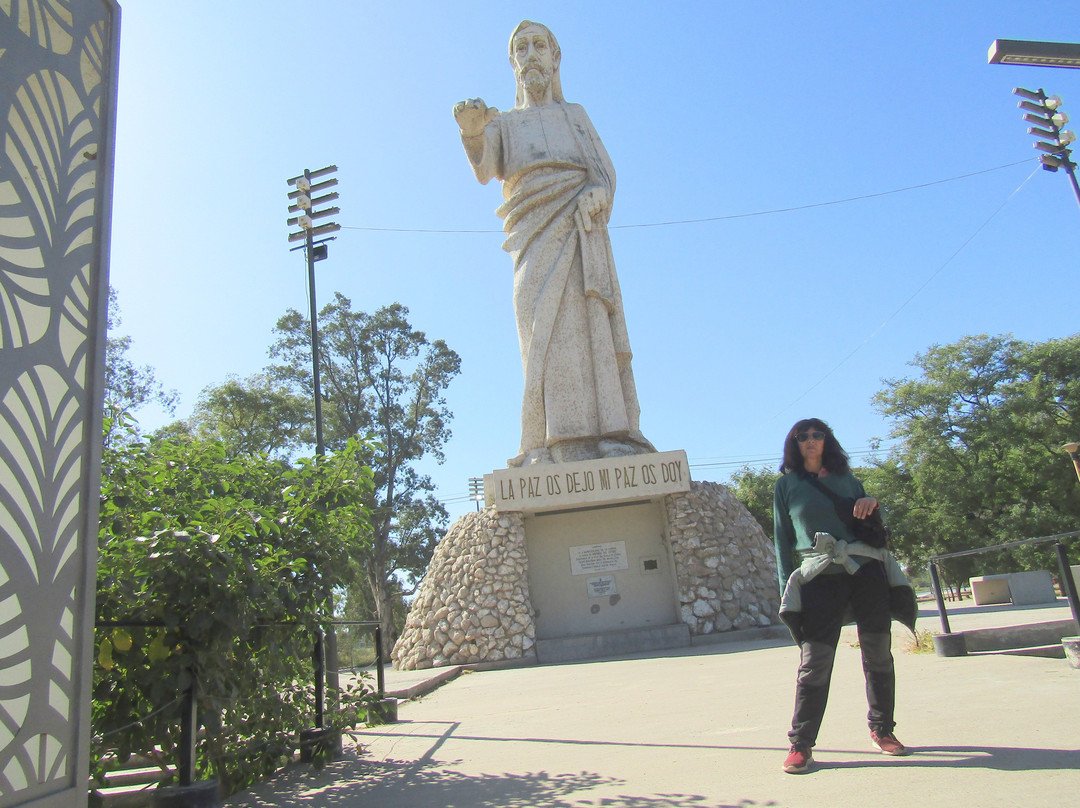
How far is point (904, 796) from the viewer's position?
2412mm

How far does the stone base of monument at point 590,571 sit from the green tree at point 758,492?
19.7m

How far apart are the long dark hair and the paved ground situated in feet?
3.78

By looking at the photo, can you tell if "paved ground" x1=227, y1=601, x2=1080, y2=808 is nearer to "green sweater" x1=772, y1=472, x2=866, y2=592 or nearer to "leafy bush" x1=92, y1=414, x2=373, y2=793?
"leafy bush" x1=92, y1=414, x2=373, y2=793

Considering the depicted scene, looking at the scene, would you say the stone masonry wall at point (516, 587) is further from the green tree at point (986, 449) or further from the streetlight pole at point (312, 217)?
Answer: the green tree at point (986, 449)

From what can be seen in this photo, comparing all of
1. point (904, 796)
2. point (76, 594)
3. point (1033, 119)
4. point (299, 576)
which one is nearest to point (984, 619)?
point (904, 796)

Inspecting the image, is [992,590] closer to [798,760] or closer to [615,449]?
[615,449]

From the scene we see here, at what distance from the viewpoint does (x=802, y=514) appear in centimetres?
319

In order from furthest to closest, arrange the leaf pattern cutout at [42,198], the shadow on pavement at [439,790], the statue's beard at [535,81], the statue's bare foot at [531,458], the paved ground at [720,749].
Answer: the statue's beard at [535,81] < the statue's bare foot at [531,458] < the shadow on pavement at [439,790] < the paved ground at [720,749] < the leaf pattern cutout at [42,198]

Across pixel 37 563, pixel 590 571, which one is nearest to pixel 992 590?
pixel 590 571

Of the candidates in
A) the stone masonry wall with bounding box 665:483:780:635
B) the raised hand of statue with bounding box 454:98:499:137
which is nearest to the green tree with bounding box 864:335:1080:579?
the stone masonry wall with bounding box 665:483:780:635

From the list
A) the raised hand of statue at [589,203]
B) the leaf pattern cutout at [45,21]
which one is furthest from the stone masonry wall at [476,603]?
the leaf pattern cutout at [45,21]

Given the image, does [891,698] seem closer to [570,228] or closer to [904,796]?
[904,796]

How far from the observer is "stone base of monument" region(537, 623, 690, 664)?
8.94 m

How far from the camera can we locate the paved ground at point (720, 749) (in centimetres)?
257
